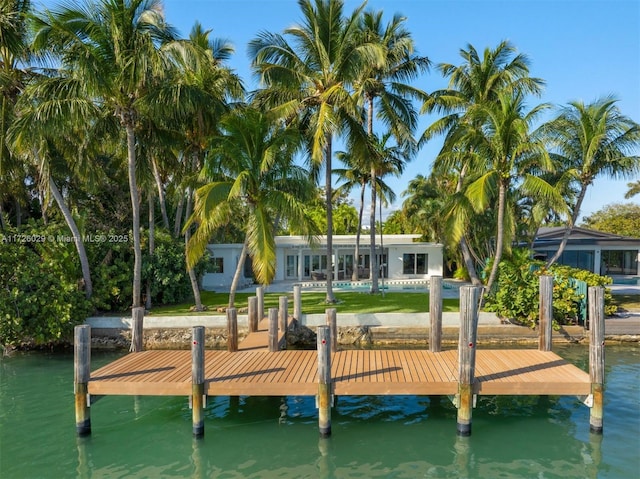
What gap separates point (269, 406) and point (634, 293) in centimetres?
2125

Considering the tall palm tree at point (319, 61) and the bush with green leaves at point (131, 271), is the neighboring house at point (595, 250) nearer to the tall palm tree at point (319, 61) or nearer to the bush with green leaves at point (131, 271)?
the tall palm tree at point (319, 61)

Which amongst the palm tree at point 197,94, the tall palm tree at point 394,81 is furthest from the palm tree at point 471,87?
the palm tree at point 197,94

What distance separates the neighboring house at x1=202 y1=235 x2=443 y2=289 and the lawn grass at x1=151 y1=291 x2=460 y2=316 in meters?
5.66

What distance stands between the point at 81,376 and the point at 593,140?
62.5 ft

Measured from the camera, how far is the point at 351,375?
8289 millimetres

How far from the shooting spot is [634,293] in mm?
22141

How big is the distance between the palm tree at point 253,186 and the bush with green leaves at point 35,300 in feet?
15.8

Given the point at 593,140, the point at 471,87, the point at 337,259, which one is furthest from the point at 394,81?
the point at 337,259

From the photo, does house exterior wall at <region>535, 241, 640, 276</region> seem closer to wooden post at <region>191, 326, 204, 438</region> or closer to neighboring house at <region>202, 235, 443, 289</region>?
neighboring house at <region>202, 235, 443, 289</region>

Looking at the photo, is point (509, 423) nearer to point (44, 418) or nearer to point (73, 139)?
point (44, 418)

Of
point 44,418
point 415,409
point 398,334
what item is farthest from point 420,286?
point 44,418

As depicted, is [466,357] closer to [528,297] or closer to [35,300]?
[528,297]

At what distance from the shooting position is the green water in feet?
23.1

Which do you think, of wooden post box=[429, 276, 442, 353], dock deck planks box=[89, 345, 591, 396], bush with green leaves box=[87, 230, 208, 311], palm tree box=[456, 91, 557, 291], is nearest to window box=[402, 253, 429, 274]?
palm tree box=[456, 91, 557, 291]
